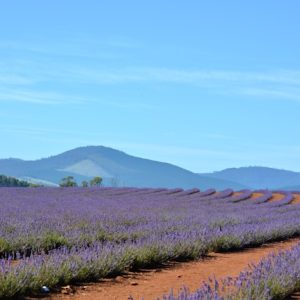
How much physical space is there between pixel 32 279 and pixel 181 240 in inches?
141

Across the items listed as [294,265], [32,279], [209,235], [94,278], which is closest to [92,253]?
[94,278]

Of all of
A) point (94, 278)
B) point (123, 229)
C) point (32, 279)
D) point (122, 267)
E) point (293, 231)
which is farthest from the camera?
point (293, 231)

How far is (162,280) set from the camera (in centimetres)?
678

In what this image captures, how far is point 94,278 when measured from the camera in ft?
21.6

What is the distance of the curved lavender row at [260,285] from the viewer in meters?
4.39

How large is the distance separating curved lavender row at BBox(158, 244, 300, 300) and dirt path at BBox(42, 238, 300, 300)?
609mm

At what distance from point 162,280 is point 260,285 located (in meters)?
1.89

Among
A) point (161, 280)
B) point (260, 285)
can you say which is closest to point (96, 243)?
point (161, 280)

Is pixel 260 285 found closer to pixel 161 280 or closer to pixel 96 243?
pixel 161 280

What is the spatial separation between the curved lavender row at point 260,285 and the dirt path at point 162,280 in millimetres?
609

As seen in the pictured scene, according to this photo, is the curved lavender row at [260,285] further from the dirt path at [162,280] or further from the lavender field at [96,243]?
the lavender field at [96,243]

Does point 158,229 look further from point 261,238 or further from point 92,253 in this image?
point 92,253

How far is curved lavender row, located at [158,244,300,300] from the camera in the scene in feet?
14.4

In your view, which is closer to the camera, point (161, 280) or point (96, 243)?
point (161, 280)
